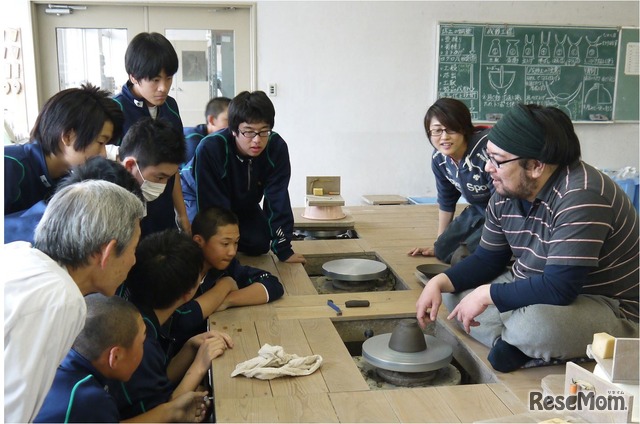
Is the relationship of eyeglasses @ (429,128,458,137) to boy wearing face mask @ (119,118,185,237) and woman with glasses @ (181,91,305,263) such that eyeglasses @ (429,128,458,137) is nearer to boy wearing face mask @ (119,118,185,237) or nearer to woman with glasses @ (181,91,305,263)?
woman with glasses @ (181,91,305,263)

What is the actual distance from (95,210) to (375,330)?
4.74ft

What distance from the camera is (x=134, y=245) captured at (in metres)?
1.51

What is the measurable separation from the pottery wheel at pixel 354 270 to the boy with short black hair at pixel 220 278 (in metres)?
0.41

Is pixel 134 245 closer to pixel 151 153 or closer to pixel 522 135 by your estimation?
pixel 151 153

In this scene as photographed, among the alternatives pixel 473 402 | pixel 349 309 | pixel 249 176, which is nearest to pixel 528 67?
pixel 249 176

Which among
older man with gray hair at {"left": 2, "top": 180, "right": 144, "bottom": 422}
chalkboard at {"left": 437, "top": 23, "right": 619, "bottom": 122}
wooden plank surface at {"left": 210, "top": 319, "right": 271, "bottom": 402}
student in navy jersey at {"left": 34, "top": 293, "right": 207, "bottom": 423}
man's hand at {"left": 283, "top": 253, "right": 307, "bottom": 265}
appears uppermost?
chalkboard at {"left": 437, "top": 23, "right": 619, "bottom": 122}

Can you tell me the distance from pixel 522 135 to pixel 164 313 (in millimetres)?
1362

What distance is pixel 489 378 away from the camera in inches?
79.8

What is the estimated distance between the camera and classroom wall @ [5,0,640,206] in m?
5.51

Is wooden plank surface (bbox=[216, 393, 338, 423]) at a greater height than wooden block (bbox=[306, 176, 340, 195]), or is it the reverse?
wooden block (bbox=[306, 176, 340, 195])

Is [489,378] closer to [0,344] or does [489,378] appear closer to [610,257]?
[610,257]

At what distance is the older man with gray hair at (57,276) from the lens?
114 centimetres

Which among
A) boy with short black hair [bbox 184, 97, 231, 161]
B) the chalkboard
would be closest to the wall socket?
boy with short black hair [bbox 184, 97, 231, 161]

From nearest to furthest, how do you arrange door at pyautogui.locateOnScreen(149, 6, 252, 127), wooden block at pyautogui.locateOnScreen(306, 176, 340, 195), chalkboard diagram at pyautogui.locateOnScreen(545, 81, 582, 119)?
wooden block at pyautogui.locateOnScreen(306, 176, 340, 195) < door at pyautogui.locateOnScreen(149, 6, 252, 127) < chalkboard diagram at pyautogui.locateOnScreen(545, 81, 582, 119)
